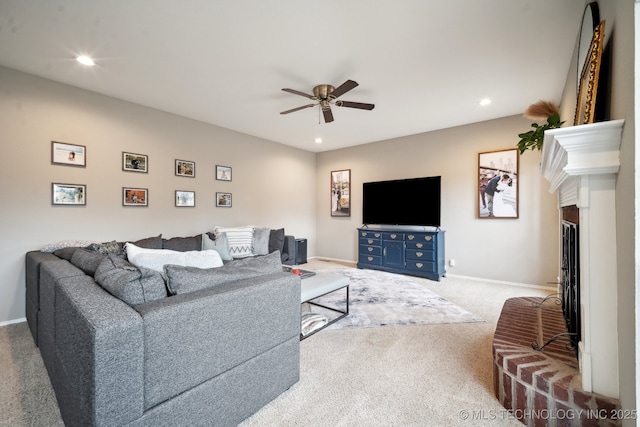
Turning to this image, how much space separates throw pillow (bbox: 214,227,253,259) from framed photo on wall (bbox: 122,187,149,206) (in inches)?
43.4

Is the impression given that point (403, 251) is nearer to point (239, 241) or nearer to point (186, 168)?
point (239, 241)

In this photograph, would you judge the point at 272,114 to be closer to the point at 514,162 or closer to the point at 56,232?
the point at 56,232

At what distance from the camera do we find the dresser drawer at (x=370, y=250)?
17.1ft

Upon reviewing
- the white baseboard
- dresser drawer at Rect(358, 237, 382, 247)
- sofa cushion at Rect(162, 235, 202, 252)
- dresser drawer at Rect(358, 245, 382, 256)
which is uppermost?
sofa cushion at Rect(162, 235, 202, 252)

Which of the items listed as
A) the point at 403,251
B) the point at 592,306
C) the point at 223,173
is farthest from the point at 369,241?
the point at 592,306

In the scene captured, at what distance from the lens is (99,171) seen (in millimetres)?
3436

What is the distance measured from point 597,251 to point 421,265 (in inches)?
135

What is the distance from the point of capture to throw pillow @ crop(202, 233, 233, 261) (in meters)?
3.85

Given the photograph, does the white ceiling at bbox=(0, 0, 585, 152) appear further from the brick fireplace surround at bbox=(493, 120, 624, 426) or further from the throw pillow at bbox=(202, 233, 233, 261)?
the throw pillow at bbox=(202, 233, 233, 261)

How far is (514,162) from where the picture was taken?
411cm

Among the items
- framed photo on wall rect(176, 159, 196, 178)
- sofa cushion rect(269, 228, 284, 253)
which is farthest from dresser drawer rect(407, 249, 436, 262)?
framed photo on wall rect(176, 159, 196, 178)

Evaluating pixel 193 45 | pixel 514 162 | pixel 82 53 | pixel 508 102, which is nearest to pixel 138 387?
pixel 193 45

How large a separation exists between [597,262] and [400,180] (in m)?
4.01

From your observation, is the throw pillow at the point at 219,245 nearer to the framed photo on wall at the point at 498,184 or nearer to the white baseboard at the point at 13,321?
the white baseboard at the point at 13,321
